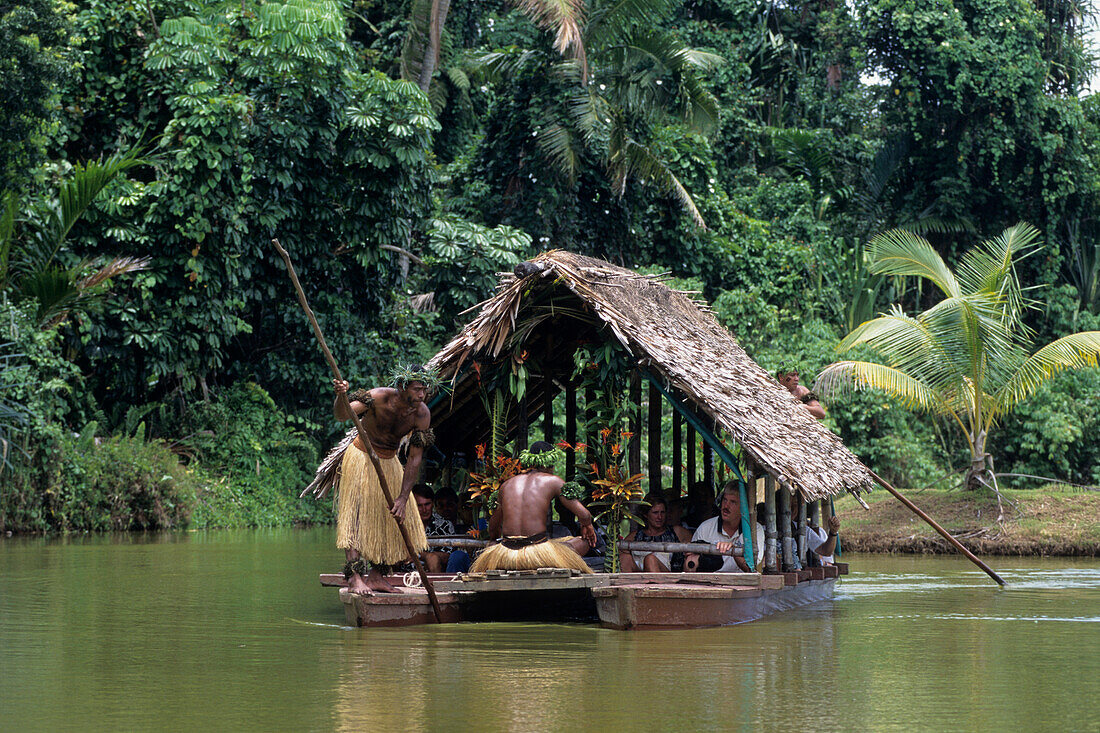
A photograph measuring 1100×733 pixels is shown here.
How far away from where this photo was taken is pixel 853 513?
16.9 m

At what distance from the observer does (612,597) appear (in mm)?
8039

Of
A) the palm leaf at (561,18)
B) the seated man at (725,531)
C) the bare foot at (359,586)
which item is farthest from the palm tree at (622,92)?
the bare foot at (359,586)

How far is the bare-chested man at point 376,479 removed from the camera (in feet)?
26.8

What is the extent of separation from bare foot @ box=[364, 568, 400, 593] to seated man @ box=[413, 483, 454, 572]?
104 centimetres

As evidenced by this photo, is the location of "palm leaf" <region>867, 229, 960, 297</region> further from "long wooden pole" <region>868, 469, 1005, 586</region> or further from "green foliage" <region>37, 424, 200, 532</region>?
"green foliage" <region>37, 424, 200, 532</region>

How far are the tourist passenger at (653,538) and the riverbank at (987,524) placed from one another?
725cm

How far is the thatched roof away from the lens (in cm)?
839

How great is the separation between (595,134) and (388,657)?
14.2 m

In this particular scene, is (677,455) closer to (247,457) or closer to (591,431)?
(591,431)

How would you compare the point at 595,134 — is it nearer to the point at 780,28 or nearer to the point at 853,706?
the point at 780,28

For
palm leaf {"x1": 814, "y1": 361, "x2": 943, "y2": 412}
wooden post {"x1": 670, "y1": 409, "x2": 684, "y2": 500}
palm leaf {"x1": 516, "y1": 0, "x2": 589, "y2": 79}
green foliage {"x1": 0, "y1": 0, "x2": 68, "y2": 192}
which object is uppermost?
palm leaf {"x1": 516, "y1": 0, "x2": 589, "y2": 79}

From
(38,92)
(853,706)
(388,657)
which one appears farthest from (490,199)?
(853,706)

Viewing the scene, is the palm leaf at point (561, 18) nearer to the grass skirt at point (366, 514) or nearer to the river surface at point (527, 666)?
the river surface at point (527, 666)

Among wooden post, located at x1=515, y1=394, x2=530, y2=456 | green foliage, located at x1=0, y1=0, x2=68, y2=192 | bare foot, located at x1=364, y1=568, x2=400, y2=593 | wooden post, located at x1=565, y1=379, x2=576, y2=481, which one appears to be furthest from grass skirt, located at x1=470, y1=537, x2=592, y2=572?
green foliage, located at x1=0, y1=0, x2=68, y2=192
